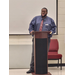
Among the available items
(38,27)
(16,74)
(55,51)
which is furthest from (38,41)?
(55,51)

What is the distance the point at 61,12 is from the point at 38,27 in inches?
67.3

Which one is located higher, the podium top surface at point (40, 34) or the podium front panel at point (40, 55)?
the podium top surface at point (40, 34)

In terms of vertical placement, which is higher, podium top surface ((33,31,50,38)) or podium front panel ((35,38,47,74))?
podium top surface ((33,31,50,38))

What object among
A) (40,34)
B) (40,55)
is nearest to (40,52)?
(40,55)

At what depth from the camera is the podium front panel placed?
2902 millimetres

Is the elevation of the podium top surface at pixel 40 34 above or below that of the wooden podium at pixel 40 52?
above

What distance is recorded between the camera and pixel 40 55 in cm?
291

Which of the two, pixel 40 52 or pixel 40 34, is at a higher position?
pixel 40 34

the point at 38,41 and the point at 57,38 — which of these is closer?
the point at 38,41

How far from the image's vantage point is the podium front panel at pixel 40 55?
290cm

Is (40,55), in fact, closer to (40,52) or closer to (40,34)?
(40,52)

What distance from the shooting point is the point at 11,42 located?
178 inches

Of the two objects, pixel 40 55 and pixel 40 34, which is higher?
pixel 40 34

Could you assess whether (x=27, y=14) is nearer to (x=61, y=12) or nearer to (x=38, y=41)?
(x=61, y=12)
